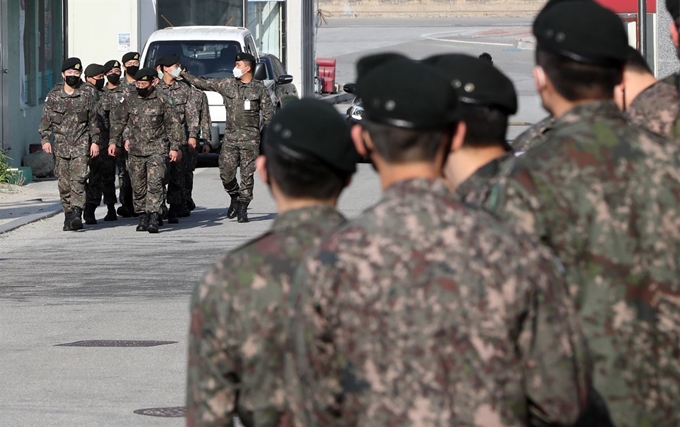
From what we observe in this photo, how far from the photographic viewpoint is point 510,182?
356 centimetres

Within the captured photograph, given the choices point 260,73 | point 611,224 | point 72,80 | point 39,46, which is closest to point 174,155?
point 72,80

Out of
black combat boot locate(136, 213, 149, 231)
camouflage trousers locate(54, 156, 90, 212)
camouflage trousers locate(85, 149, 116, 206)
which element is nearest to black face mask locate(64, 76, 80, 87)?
camouflage trousers locate(54, 156, 90, 212)

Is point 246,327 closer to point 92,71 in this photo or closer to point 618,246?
point 618,246

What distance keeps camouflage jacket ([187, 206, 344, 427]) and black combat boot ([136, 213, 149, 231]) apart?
1319 centimetres

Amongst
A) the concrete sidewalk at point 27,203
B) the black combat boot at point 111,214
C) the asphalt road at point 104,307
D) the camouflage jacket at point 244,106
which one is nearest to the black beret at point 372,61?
the asphalt road at point 104,307

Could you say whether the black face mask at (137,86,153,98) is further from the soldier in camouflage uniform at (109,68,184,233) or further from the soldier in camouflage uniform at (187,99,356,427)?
the soldier in camouflage uniform at (187,99,356,427)

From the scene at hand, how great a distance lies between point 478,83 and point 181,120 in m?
13.1

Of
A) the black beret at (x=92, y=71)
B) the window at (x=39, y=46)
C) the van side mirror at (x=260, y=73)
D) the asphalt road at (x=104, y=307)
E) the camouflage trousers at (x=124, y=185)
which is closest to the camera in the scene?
the asphalt road at (x=104, y=307)

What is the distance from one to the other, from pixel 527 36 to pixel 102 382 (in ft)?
181

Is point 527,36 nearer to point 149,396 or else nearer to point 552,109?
point 149,396

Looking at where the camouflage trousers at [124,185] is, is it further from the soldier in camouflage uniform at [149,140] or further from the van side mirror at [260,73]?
the van side mirror at [260,73]

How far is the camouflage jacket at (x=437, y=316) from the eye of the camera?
309 centimetres

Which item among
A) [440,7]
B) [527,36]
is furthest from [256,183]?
[440,7]

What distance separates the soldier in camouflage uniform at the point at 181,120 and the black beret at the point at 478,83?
510 inches
